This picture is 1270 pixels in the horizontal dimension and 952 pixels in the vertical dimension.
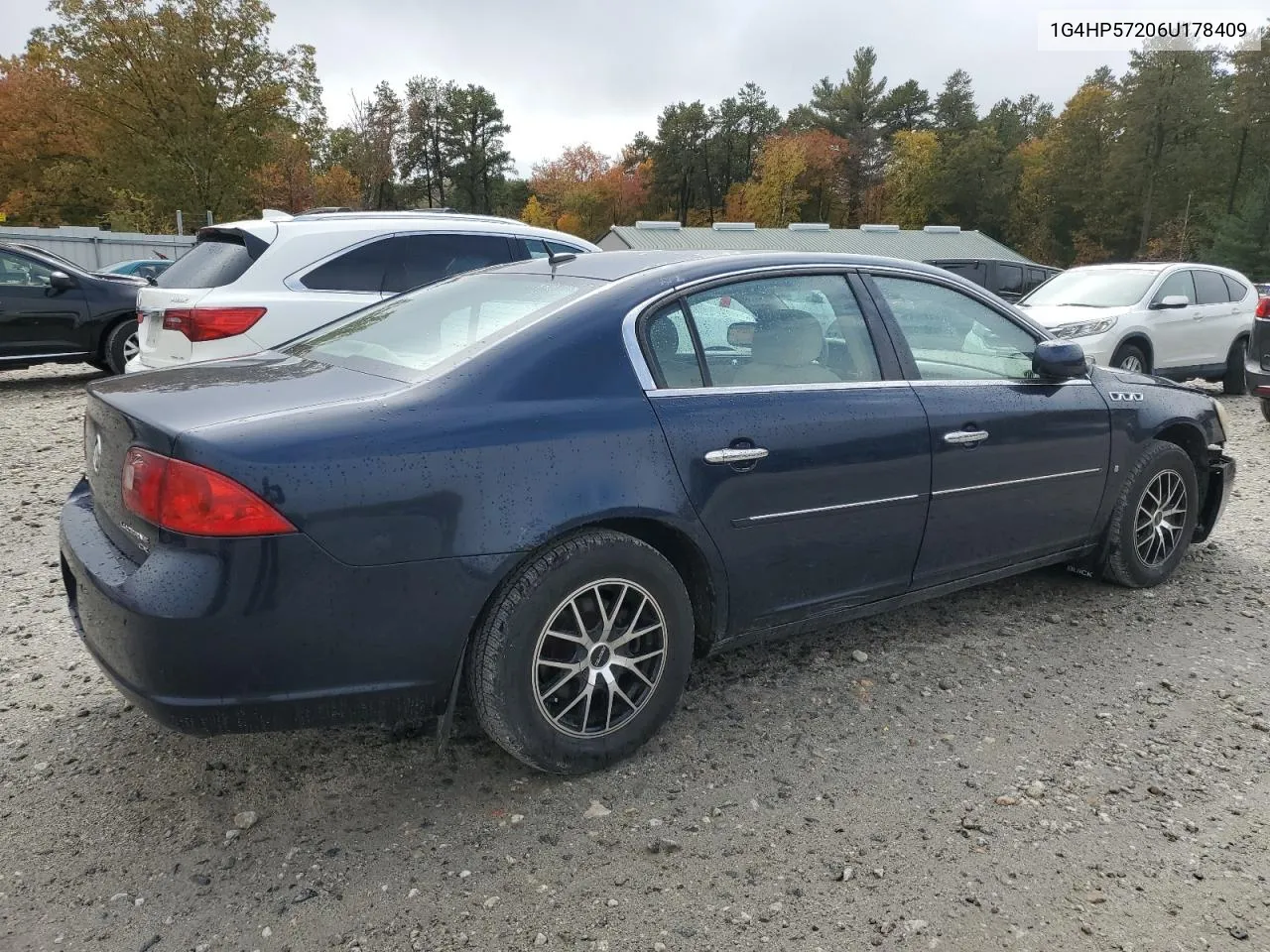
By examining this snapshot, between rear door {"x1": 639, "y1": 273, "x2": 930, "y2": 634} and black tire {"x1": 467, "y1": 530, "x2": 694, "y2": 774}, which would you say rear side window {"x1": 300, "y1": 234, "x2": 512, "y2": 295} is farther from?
black tire {"x1": 467, "y1": 530, "x2": 694, "y2": 774}

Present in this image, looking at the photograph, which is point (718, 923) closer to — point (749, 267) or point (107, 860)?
point (107, 860)

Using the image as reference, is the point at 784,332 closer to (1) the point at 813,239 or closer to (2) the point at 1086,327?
(2) the point at 1086,327

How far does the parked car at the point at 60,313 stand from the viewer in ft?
32.1

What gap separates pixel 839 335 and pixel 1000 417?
0.78 metres

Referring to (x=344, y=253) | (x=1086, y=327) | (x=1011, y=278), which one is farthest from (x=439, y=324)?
(x=1011, y=278)

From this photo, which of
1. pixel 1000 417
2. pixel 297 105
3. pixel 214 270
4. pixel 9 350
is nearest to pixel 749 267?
pixel 1000 417

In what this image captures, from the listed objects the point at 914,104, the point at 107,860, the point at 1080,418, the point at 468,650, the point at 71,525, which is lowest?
the point at 107,860

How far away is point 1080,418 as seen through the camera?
3.95 metres

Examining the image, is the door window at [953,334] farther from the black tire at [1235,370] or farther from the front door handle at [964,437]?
the black tire at [1235,370]

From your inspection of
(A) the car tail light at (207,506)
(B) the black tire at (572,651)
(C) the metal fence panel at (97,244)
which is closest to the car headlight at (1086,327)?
(B) the black tire at (572,651)

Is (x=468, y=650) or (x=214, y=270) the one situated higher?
(x=214, y=270)

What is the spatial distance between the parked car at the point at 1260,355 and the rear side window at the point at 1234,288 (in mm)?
2696

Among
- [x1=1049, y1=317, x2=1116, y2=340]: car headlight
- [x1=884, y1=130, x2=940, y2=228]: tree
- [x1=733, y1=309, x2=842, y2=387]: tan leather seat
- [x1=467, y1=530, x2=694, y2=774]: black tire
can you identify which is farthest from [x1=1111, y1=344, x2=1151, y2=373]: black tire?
[x1=884, y1=130, x2=940, y2=228]: tree

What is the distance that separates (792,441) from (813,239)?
127ft
